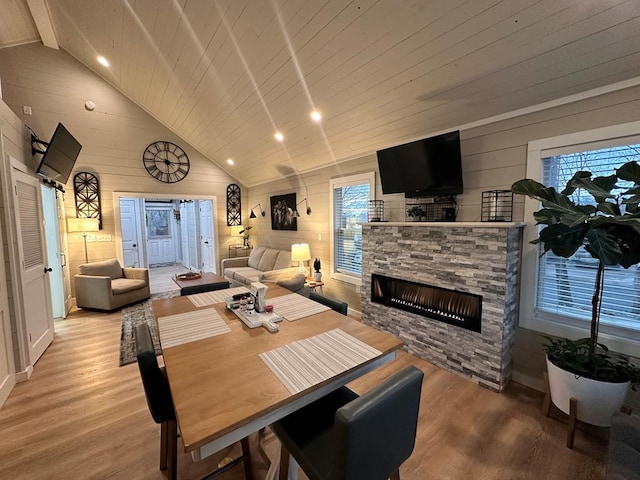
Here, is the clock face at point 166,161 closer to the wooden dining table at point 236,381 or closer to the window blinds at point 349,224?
the window blinds at point 349,224

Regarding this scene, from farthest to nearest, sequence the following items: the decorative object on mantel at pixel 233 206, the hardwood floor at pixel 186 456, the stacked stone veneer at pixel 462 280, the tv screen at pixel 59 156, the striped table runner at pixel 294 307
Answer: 1. the decorative object on mantel at pixel 233 206
2. the tv screen at pixel 59 156
3. the stacked stone veneer at pixel 462 280
4. the striped table runner at pixel 294 307
5. the hardwood floor at pixel 186 456

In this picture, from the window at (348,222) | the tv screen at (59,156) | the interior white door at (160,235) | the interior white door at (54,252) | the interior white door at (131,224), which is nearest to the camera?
the tv screen at (59,156)

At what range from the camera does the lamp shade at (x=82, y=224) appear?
473 centimetres

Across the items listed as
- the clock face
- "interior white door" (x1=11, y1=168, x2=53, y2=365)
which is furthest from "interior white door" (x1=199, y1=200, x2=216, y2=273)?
"interior white door" (x1=11, y1=168, x2=53, y2=365)

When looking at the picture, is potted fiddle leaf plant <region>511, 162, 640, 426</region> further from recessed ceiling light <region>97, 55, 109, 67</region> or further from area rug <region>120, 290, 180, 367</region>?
recessed ceiling light <region>97, 55, 109, 67</region>

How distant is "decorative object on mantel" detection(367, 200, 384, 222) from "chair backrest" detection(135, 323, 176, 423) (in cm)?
274

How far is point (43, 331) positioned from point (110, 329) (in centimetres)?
71

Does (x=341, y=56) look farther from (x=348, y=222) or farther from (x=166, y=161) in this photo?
(x=166, y=161)

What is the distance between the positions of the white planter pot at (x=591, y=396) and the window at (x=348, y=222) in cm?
237

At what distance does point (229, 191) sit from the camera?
6.44m

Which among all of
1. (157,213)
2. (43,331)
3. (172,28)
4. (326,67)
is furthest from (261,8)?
(157,213)

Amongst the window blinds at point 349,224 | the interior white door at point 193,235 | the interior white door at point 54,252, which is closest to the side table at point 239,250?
the interior white door at point 193,235

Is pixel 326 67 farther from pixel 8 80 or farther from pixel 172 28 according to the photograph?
pixel 8 80

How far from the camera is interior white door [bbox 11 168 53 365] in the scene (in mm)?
2707
